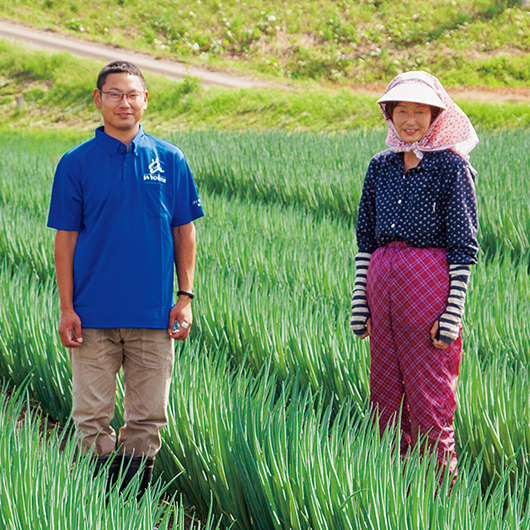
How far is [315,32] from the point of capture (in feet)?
74.2

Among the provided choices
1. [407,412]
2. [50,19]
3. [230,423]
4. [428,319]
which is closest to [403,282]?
[428,319]

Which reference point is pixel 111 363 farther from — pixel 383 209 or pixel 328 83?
pixel 328 83

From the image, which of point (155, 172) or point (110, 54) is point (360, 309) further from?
point (110, 54)

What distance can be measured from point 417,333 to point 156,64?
1903 cm

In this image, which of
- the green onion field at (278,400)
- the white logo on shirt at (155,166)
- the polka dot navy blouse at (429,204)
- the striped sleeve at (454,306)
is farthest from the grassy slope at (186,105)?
the white logo on shirt at (155,166)

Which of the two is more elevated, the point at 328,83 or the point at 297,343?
the point at 328,83

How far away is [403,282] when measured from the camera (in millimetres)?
2037

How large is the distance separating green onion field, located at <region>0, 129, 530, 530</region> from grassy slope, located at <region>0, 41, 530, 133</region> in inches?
318

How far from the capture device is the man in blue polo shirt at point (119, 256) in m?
2.03

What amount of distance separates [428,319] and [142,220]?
90cm

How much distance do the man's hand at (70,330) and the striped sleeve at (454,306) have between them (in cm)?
107

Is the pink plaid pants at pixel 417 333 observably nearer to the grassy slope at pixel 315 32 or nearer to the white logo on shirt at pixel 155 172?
the white logo on shirt at pixel 155 172

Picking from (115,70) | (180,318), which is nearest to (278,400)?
(180,318)

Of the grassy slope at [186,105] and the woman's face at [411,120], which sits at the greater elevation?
the grassy slope at [186,105]
